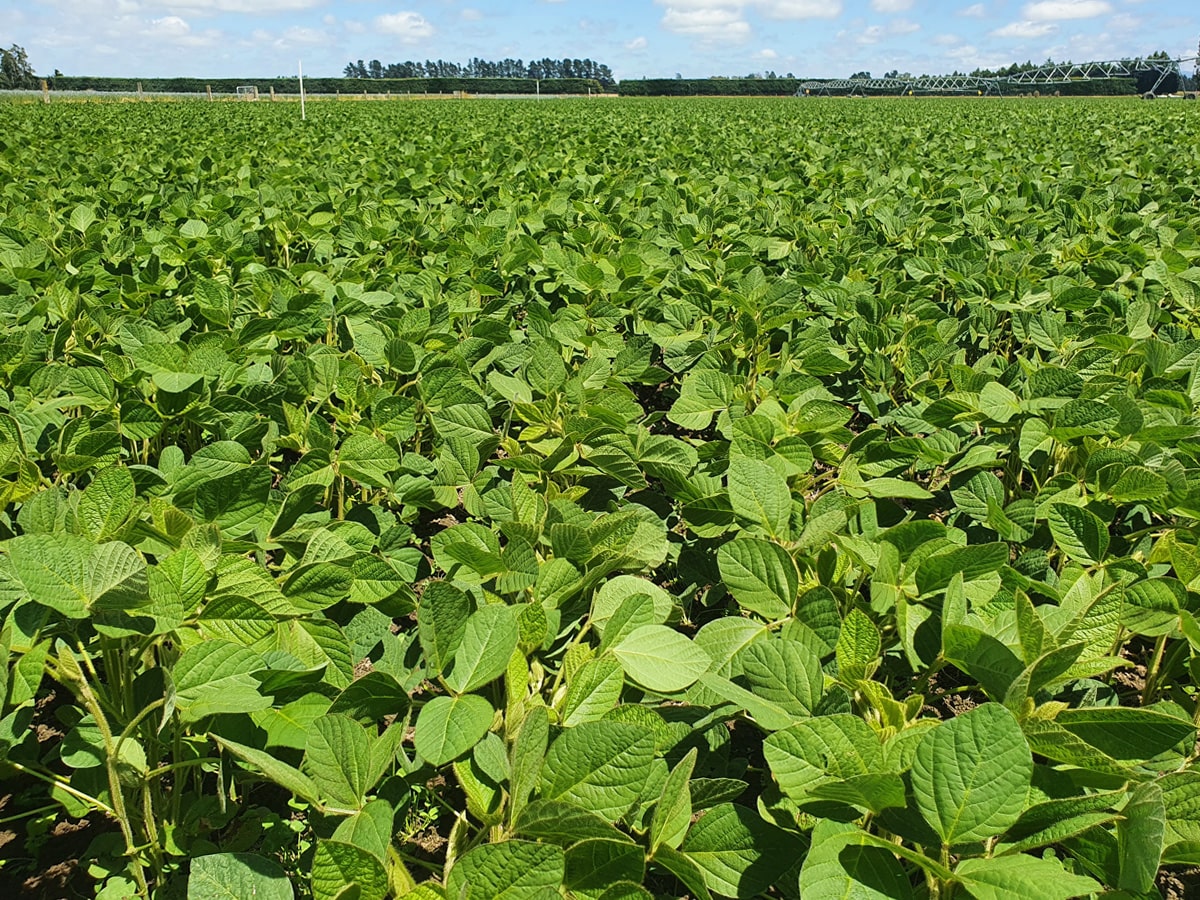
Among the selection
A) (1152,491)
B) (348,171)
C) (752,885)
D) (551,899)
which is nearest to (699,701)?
(752,885)

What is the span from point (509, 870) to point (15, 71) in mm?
99546

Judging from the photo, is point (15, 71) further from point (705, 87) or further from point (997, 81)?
point (997, 81)

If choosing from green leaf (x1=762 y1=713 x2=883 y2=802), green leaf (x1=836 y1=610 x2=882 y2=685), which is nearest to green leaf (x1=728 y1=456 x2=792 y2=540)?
green leaf (x1=836 y1=610 x2=882 y2=685)

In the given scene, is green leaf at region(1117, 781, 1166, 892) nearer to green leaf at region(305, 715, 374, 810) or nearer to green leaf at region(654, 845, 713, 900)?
green leaf at region(654, 845, 713, 900)

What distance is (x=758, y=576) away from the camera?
4.37 ft

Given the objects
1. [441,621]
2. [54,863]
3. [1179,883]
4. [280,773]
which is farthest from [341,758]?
[1179,883]

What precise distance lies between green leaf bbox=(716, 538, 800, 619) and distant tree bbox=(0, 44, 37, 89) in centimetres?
8962

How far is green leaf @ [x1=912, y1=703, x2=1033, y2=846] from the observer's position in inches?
33.4

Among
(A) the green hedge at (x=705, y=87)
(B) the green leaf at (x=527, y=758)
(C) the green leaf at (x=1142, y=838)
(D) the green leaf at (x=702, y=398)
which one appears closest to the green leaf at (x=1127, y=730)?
(C) the green leaf at (x=1142, y=838)

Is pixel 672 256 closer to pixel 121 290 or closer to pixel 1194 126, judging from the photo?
pixel 121 290

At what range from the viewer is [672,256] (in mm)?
4383

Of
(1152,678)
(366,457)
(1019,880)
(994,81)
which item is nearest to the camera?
(1019,880)

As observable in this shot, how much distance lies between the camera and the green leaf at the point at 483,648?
1100 mm

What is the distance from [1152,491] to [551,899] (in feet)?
4.50
